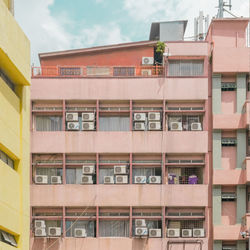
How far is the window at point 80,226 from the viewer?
19578 mm

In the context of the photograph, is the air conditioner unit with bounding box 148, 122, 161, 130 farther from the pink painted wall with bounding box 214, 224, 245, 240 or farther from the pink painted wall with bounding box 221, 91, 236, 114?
the pink painted wall with bounding box 214, 224, 245, 240

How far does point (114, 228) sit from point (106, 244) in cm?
78

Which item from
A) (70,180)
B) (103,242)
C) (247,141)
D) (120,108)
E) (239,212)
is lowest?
(103,242)

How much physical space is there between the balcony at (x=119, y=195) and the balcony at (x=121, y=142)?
1588mm

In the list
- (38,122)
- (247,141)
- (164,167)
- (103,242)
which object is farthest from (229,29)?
(103,242)

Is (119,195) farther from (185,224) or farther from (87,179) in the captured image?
(185,224)

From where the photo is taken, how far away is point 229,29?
20.3 meters

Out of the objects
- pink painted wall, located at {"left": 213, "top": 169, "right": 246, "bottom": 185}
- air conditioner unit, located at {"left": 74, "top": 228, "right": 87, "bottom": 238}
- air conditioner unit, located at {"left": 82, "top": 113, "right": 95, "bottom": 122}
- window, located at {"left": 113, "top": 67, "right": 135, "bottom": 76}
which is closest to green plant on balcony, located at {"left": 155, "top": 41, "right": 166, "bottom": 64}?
window, located at {"left": 113, "top": 67, "right": 135, "bottom": 76}

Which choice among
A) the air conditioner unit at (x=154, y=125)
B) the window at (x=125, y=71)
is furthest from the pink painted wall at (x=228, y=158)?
the window at (x=125, y=71)

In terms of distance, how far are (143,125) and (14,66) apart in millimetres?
6401

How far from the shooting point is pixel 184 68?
20344 mm

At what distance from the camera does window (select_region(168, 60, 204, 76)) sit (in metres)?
20.3

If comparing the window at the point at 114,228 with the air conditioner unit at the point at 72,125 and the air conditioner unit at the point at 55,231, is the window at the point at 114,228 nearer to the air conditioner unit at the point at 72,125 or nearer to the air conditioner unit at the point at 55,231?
the air conditioner unit at the point at 55,231

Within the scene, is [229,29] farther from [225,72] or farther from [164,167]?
[164,167]
